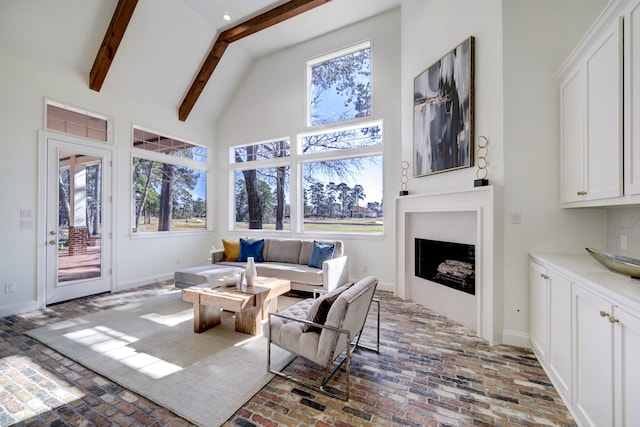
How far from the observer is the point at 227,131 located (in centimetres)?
649

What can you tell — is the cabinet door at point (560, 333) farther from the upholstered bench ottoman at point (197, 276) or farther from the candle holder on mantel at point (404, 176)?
the upholstered bench ottoman at point (197, 276)

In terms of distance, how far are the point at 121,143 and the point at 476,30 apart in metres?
5.72

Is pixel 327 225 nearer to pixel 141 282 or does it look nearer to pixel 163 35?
pixel 141 282

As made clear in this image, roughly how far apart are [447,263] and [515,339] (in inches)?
42.3

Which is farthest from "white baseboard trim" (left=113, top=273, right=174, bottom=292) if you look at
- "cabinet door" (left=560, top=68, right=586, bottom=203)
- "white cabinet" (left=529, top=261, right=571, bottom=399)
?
"cabinet door" (left=560, top=68, right=586, bottom=203)

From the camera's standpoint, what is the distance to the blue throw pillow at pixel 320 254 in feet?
14.4

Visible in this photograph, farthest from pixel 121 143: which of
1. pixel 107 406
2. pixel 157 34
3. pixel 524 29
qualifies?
pixel 524 29

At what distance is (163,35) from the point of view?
4.59 m

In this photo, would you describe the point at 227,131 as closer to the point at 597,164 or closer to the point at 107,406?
the point at 107,406

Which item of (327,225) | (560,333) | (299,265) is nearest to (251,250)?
(299,265)

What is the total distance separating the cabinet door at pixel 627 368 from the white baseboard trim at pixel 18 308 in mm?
5910

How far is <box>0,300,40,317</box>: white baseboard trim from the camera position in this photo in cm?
337

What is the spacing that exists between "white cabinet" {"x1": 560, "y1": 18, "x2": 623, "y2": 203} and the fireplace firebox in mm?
1158

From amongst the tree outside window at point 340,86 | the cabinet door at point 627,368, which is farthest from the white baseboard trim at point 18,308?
the cabinet door at point 627,368
